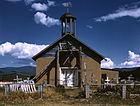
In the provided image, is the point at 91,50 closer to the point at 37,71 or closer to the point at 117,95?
the point at 37,71

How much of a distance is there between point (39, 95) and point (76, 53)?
9062 millimetres

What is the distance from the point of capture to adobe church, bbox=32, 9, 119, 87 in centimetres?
2241

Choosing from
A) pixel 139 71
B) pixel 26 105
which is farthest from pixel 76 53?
pixel 139 71

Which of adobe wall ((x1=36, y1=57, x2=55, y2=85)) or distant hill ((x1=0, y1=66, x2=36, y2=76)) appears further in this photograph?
distant hill ((x1=0, y1=66, x2=36, y2=76))

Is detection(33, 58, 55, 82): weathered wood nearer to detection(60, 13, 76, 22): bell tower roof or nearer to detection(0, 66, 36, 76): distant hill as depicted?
detection(60, 13, 76, 22): bell tower roof

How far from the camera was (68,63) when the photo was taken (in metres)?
22.5

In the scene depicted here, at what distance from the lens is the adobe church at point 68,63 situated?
73.5ft

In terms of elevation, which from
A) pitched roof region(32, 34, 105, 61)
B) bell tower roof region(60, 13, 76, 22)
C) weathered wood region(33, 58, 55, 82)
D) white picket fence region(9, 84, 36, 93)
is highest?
bell tower roof region(60, 13, 76, 22)

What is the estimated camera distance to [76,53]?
74.5 ft

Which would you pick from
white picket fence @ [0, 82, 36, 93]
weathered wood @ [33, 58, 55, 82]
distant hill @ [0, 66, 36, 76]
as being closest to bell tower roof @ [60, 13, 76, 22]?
weathered wood @ [33, 58, 55, 82]

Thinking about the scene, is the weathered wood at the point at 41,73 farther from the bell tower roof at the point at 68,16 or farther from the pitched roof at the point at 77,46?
the bell tower roof at the point at 68,16

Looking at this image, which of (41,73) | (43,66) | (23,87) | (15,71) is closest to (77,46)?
(43,66)

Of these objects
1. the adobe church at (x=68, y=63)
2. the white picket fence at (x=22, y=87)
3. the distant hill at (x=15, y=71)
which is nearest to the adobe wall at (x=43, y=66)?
the adobe church at (x=68, y=63)

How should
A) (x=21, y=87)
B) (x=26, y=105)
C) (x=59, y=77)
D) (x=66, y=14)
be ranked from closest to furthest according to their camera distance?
1. (x=26, y=105)
2. (x=21, y=87)
3. (x=59, y=77)
4. (x=66, y=14)
